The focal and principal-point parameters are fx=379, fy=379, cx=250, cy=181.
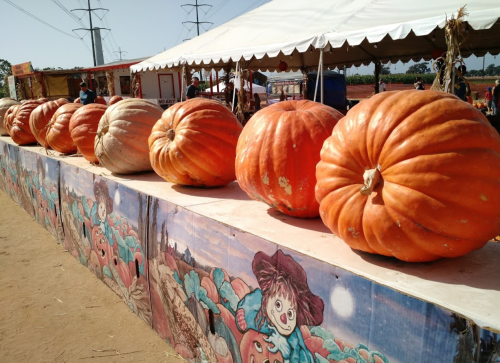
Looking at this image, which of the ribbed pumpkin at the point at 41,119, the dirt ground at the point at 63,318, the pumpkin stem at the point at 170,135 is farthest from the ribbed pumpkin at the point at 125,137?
the ribbed pumpkin at the point at 41,119

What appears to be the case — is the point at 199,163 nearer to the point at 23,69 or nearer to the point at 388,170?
the point at 388,170

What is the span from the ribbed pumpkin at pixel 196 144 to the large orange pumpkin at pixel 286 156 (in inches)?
24.2

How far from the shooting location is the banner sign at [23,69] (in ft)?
100.0

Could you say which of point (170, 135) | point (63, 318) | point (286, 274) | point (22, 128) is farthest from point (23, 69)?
point (286, 274)

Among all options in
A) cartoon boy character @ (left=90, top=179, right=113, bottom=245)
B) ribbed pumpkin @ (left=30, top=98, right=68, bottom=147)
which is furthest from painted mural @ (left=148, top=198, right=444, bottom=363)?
ribbed pumpkin @ (left=30, top=98, right=68, bottom=147)

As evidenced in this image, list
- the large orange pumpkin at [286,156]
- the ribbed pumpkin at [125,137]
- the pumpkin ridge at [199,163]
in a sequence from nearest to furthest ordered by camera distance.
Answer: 1. the large orange pumpkin at [286,156]
2. the pumpkin ridge at [199,163]
3. the ribbed pumpkin at [125,137]

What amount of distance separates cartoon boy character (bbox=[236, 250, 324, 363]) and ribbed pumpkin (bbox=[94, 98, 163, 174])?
1903mm

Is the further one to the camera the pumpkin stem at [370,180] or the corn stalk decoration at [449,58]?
the corn stalk decoration at [449,58]

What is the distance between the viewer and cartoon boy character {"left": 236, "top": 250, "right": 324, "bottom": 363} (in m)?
1.48

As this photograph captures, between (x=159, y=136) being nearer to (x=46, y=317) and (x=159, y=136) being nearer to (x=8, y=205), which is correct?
(x=46, y=317)

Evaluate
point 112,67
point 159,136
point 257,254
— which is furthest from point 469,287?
point 112,67

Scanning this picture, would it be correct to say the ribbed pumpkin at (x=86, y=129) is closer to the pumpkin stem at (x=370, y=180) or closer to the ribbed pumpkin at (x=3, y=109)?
the pumpkin stem at (x=370, y=180)

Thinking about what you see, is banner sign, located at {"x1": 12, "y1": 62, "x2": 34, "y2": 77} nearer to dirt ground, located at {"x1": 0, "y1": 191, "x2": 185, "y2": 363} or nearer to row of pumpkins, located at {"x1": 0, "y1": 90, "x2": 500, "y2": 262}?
dirt ground, located at {"x1": 0, "y1": 191, "x2": 185, "y2": 363}

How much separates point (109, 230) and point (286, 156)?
209cm
